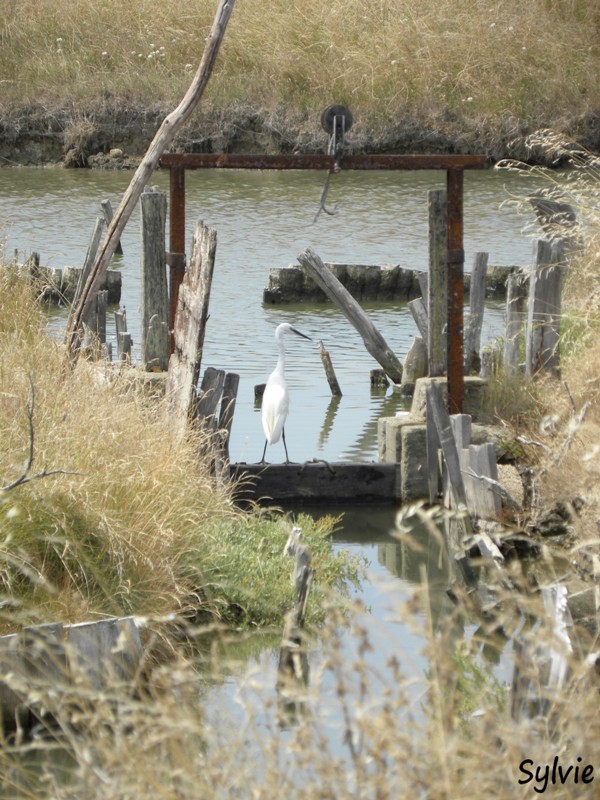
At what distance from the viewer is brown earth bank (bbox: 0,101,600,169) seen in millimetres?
23891

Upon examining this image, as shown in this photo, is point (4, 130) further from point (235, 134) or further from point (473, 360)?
point (473, 360)

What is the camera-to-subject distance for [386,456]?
7.84 m

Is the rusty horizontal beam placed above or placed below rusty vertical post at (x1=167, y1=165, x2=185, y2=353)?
above

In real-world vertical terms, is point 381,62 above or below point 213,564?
above

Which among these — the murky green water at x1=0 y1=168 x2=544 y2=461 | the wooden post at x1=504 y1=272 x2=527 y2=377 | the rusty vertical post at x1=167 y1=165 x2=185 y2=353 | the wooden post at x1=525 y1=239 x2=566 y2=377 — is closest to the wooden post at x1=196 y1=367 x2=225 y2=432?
the rusty vertical post at x1=167 y1=165 x2=185 y2=353

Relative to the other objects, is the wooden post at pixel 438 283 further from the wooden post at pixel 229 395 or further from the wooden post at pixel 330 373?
the wooden post at pixel 330 373

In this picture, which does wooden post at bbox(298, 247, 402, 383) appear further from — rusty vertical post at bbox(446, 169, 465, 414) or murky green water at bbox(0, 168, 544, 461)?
rusty vertical post at bbox(446, 169, 465, 414)

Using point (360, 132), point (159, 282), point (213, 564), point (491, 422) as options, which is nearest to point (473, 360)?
point (491, 422)

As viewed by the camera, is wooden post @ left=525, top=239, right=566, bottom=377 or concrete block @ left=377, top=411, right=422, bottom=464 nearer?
concrete block @ left=377, top=411, right=422, bottom=464

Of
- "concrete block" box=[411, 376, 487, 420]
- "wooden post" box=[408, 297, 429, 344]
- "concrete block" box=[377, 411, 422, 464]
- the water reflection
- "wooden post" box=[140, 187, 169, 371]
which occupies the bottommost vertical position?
the water reflection

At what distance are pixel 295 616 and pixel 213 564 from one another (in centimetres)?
73

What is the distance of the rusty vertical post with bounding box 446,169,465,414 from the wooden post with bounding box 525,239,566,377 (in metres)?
0.52

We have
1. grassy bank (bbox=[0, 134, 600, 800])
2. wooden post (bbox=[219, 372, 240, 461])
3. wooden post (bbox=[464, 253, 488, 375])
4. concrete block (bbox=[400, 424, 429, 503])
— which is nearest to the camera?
grassy bank (bbox=[0, 134, 600, 800])

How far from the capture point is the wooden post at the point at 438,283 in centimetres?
766
